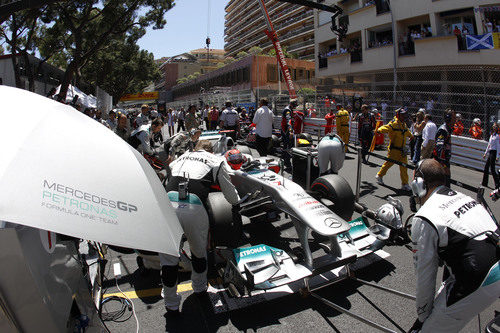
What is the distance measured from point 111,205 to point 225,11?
12365 cm

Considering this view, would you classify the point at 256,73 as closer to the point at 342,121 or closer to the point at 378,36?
the point at 378,36

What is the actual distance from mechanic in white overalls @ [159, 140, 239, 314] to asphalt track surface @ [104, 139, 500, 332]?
20cm

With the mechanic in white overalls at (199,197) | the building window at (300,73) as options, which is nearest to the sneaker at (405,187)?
the mechanic in white overalls at (199,197)

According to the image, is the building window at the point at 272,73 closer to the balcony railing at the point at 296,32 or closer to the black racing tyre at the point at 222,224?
the balcony railing at the point at 296,32

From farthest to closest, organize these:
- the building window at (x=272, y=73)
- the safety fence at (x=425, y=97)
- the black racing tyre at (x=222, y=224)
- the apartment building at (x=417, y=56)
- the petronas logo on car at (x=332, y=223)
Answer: the building window at (x=272, y=73) < the apartment building at (x=417, y=56) < the safety fence at (x=425, y=97) < the black racing tyre at (x=222, y=224) < the petronas logo on car at (x=332, y=223)

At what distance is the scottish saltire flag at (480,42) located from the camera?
62.7 ft

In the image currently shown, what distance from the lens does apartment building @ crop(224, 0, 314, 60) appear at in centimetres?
6425

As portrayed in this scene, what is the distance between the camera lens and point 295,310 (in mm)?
3324

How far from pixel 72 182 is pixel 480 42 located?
23.6 meters

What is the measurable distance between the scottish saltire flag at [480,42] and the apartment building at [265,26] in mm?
43351

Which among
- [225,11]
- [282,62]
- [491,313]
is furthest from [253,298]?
[225,11]

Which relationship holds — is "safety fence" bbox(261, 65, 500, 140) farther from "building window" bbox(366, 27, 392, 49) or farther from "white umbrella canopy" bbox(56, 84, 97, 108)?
"white umbrella canopy" bbox(56, 84, 97, 108)

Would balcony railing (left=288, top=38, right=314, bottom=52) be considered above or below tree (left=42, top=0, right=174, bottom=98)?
above

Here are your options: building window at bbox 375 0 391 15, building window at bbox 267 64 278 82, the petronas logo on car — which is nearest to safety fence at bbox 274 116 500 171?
the petronas logo on car
